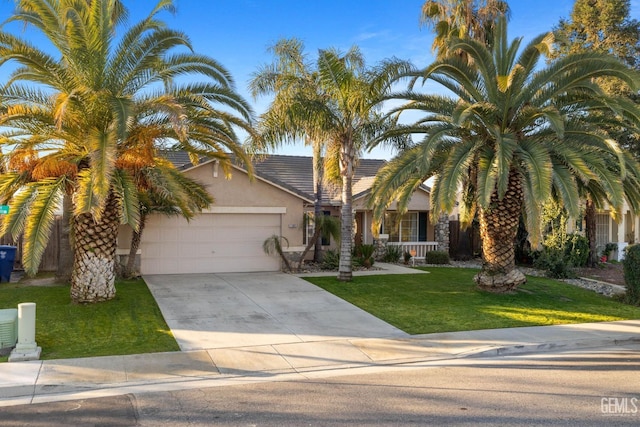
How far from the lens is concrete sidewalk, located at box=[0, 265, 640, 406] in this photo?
22.9ft

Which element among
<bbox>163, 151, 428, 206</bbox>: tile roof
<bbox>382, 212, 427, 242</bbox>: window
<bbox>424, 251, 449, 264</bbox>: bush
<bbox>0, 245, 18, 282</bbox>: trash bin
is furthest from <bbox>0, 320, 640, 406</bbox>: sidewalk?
<bbox>382, 212, 427, 242</bbox>: window

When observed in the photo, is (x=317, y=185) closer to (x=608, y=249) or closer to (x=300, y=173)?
(x=300, y=173)

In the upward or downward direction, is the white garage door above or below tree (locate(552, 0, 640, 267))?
below

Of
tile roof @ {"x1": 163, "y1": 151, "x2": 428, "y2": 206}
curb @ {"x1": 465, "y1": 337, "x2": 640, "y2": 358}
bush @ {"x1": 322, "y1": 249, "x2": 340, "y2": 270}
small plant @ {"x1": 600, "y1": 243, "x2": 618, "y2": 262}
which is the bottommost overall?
curb @ {"x1": 465, "y1": 337, "x2": 640, "y2": 358}

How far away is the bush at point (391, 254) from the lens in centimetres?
2094

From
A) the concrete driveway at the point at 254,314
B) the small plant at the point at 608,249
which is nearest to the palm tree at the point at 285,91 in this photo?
the concrete driveway at the point at 254,314

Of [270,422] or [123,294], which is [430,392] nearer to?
[270,422]

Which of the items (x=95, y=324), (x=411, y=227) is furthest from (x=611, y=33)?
(x=95, y=324)

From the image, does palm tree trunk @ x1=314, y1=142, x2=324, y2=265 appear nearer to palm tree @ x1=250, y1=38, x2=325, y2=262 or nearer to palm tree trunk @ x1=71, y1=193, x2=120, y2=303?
palm tree @ x1=250, y1=38, x2=325, y2=262

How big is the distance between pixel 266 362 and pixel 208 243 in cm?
948

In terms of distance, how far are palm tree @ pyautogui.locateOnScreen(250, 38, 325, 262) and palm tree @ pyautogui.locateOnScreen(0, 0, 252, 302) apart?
2854 mm

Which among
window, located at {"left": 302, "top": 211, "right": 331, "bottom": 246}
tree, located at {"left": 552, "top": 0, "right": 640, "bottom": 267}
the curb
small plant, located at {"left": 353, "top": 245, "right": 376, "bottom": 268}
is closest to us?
the curb

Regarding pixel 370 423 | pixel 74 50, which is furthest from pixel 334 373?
pixel 74 50

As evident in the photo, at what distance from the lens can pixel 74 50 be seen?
33.7 feet
